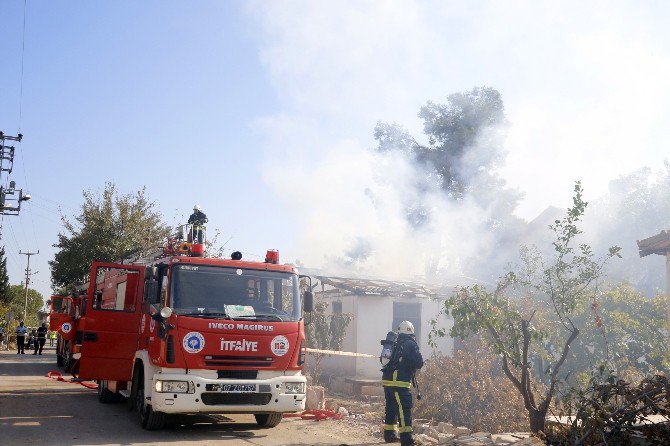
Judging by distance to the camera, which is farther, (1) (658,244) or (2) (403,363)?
(1) (658,244)

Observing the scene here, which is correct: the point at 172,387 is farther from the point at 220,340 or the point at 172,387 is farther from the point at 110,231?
the point at 110,231

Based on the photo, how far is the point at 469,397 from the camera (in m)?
11.8

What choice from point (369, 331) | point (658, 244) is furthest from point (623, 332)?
point (369, 331)

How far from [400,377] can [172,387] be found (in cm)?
306

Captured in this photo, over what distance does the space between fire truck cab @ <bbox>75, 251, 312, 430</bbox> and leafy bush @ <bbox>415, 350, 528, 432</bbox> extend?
3421 millimetres

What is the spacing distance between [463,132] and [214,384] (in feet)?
92.4

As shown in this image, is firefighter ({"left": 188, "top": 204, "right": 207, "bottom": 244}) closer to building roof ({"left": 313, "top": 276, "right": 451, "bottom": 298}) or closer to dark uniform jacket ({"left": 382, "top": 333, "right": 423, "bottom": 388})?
dark uniform jacket ({"left": 382, "top": 333, "right": 423, "bottom": 388})

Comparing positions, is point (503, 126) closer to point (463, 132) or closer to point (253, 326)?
point (463, 132)

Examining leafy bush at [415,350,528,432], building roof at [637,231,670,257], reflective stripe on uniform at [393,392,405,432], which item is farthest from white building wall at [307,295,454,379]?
reflective stripe on uniform at [393,392,405,432]

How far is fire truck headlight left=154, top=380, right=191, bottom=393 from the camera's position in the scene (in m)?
Result: 8.50

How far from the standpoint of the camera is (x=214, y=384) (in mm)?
8648

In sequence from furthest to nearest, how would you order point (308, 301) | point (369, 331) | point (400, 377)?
1. point (369, 331)
2. point (308, 301)
3. point (400, 377)

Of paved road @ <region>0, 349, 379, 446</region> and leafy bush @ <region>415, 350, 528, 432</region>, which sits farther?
leafy bush @ <region>415, 350, 528, 432</region>

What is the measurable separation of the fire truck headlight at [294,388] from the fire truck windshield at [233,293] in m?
0.91
